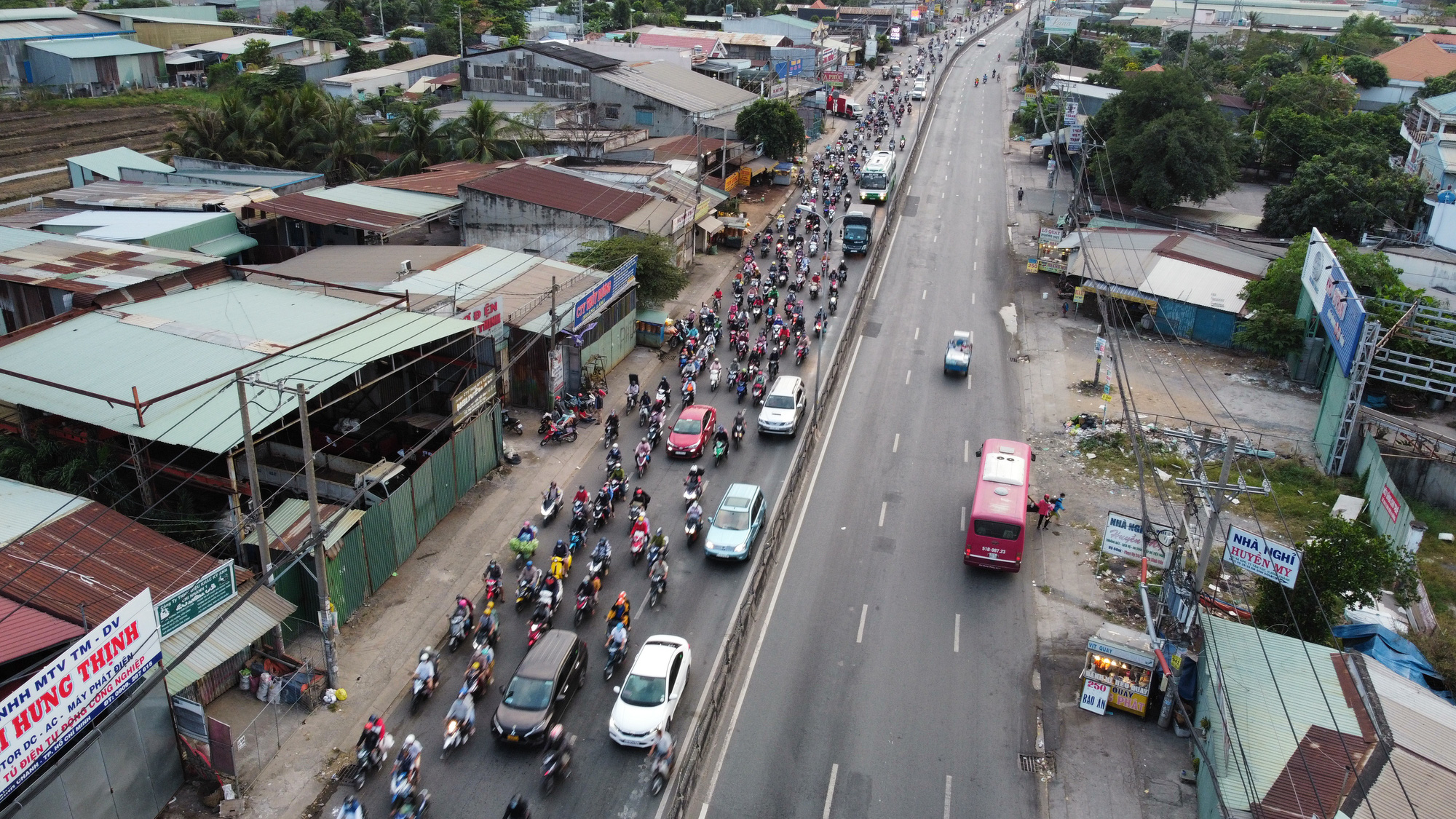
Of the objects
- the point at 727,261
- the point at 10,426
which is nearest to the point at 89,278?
the point at 10,426

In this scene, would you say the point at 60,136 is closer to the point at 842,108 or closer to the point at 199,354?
the point at 842,108

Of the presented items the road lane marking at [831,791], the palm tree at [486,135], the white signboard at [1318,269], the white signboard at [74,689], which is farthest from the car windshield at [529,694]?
the palm tree at [486,135]

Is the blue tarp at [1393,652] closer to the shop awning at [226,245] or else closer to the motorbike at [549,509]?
the motorbike at [549,509]

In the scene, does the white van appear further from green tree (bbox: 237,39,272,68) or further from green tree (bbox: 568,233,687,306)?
green tree (bbox: 237,39,272,68)

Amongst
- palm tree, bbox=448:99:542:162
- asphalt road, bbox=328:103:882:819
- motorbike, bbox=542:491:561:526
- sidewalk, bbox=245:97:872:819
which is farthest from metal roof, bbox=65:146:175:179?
motorbike, bbox=542:491:561:526

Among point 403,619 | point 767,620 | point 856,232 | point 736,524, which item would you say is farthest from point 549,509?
point 856,232

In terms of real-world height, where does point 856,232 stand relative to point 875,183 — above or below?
below
